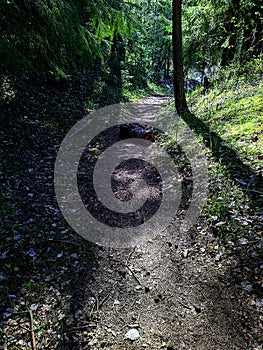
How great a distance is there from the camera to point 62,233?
4359 millimetres

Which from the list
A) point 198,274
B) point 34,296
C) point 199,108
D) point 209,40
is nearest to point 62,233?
point 34,296

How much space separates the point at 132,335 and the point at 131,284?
28.6 inches

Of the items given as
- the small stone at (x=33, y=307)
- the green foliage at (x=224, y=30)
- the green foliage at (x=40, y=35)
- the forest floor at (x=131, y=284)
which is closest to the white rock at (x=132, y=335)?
the forest floor at (x=131, y=284)

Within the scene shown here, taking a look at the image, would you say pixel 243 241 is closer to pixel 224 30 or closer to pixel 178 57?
pixel 178 57

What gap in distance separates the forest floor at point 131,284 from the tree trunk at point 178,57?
5.05 m

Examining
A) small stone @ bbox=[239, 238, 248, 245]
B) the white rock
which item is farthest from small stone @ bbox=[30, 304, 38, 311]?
small stone @ bbox=[239, 238, 248, 245]

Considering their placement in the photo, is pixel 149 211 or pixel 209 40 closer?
pixel 149 211

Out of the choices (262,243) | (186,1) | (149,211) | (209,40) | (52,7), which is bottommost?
(149,211)

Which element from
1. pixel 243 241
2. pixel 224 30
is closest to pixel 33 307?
pixel 243 241

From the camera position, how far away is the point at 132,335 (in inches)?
110

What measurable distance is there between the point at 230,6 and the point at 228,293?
31.3 ft

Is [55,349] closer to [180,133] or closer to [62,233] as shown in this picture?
[62,233]

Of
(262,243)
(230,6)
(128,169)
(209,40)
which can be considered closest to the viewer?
(262,243)

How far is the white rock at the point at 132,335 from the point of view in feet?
9.12
